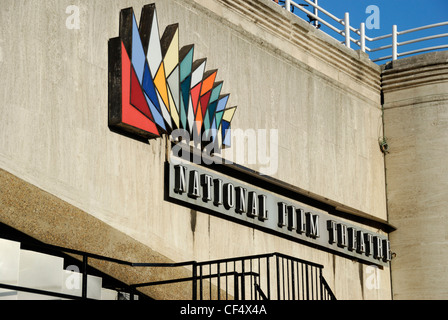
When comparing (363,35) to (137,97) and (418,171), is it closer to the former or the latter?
(418,171)

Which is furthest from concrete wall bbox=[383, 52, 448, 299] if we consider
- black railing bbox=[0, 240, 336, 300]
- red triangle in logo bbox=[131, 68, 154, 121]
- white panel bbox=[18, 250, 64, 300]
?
white panel bbox=[18, 250, 64, 300]

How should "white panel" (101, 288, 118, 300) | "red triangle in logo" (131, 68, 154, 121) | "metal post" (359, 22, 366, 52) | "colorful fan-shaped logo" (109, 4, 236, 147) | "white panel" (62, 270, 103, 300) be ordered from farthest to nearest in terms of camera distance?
"metal post" (359, 22, 366, 52) < "red triangle in logo" (131, 68, 154, 121) < "colorful fan-shaped logo" (109, 4, 236, 147) < "white panel" (101, 288, 118, 300) < "white panel" (62, 270, 103, 300)

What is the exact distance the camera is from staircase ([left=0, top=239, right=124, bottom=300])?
1216cm

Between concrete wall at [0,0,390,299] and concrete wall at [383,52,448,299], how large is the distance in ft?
1.36

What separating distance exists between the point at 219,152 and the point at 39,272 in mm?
5952

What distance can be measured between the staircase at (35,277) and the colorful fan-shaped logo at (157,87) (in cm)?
301

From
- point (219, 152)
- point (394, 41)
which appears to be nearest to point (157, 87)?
point (219, 152)

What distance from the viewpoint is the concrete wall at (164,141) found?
14.0 metres

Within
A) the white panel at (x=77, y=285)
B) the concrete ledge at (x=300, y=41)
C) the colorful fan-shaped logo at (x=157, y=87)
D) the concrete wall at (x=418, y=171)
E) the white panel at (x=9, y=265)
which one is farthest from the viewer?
the concrete wall at (x=418, y=171)

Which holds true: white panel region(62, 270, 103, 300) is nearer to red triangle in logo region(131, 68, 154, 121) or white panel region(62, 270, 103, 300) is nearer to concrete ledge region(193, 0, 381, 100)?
red triangle in logo region(131, 68, 154, 121)

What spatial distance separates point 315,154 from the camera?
2117 cm

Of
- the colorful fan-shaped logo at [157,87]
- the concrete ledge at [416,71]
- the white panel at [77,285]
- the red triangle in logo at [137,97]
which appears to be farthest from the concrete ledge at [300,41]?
the white panel at [77,285]

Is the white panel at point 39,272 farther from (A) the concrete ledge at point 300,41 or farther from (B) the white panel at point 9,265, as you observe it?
(A) the concrete ledge at point 300,41
